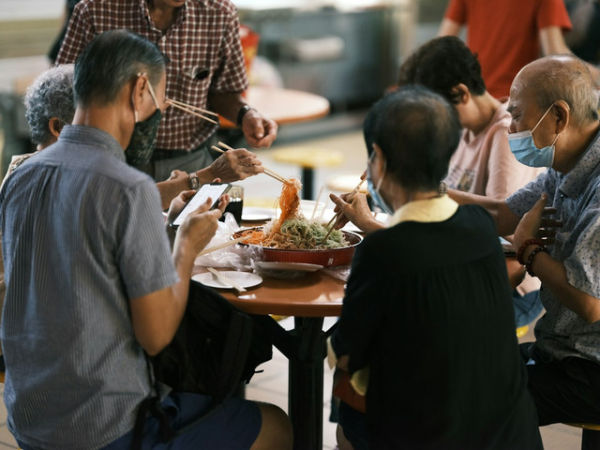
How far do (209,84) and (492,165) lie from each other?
4.59ft

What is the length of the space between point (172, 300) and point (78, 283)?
0.70 ft

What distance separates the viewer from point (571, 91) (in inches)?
90.5

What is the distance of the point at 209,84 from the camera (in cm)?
379

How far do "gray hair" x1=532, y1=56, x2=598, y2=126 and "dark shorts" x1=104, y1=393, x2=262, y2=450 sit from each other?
4.03ft

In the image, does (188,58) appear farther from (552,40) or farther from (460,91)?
(552,40)

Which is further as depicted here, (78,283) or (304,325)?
(304,325)

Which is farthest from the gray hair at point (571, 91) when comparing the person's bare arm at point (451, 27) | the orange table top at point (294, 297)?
the person's bare arm at point (451, 27)

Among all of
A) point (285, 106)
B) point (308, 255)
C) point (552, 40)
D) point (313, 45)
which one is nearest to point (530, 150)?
point (308, 255)

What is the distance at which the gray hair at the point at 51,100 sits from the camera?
2.40m

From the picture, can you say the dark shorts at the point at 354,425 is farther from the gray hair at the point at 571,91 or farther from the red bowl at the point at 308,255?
the gray hair at the point at 571,91

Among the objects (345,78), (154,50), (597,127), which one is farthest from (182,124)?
(345,78)

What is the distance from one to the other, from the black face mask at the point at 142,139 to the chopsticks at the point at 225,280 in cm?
38

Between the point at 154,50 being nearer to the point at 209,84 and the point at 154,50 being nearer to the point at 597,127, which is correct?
the point at 597,127

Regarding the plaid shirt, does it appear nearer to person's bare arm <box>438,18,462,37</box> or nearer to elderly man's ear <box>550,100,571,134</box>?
person's bare arm <box>438,18,462,37</box>
